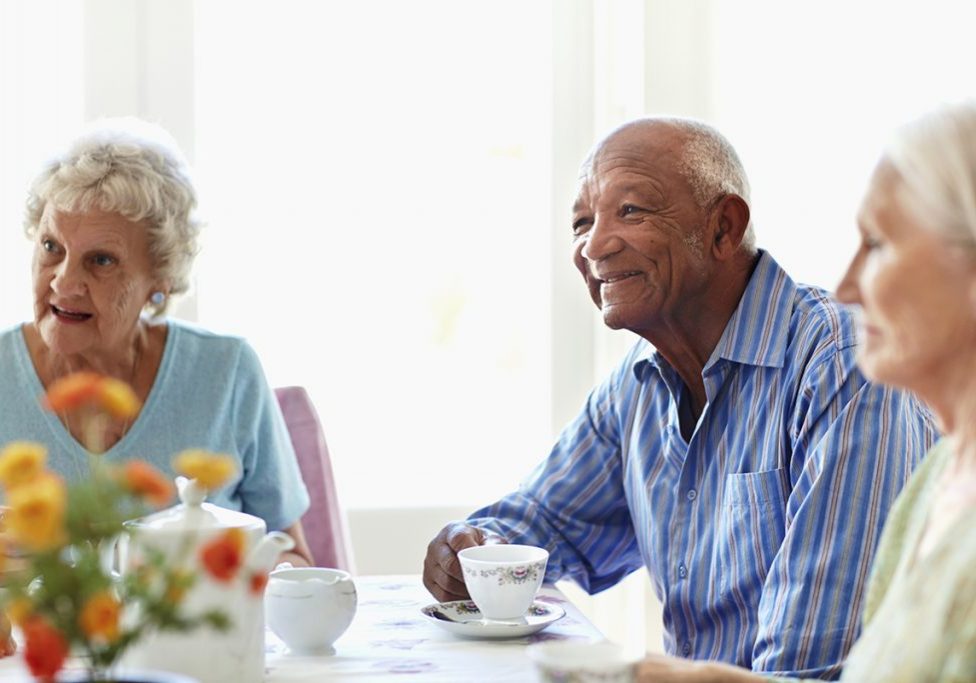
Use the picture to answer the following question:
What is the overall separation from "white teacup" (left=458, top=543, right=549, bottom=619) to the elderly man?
0.16 meters

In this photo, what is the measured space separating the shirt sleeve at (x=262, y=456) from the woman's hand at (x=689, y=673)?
3.91ft

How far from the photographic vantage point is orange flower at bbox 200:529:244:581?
0.77 m

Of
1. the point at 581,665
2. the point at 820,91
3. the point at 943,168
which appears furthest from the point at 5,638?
the point at 820,91

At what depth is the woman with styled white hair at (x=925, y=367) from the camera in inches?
37.8

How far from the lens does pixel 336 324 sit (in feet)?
9.94

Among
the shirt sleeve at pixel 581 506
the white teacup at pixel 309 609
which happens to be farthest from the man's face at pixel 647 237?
the white teacup at pixel 309 609

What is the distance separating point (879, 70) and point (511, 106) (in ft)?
3.70

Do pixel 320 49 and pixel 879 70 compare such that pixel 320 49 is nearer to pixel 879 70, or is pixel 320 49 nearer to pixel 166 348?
pixel 166 348

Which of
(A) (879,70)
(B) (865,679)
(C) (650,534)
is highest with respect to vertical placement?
(A) (879,70)

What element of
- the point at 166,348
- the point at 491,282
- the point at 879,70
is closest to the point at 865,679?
the point at 879,70

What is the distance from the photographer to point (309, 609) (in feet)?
4.66

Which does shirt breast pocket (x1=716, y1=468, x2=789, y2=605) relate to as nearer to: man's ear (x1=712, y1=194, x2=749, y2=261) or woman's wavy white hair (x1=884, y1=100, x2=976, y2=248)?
man's ear (x1=712, y1=194, x2=749, y2=261)

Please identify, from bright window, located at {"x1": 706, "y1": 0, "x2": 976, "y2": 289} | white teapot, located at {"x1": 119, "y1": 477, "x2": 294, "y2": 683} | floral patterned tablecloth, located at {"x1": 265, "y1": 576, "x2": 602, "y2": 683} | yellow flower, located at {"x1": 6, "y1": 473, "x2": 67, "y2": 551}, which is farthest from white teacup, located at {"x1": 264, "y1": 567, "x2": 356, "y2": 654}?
bright window, located at {"x1": 706, "y1": 0, "x2": 976, "y2": 289}

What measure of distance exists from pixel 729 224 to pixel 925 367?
837mm
